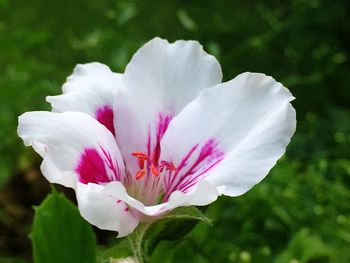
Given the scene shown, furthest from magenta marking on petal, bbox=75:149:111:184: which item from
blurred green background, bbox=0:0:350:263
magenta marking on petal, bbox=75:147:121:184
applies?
blurred green background, bbox=0:0:350:263

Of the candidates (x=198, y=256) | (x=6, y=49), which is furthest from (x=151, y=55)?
(x=6, y=49)

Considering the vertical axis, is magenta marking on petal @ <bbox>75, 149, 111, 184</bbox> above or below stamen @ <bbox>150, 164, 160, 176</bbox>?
above

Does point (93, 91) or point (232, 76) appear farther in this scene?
point (232, 76)

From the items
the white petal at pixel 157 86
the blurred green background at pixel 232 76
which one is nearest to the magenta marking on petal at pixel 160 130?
the white petal at pixel 157 86

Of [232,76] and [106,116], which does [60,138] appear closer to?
[106,116]

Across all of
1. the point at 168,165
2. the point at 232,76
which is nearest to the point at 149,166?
the point at 168,165

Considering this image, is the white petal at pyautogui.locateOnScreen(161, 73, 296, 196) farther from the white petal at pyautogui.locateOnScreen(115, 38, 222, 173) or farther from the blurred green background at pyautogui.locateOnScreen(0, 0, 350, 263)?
the blurred green background at pyautogui.locateOnScreen(0, 0, 350, 263)
